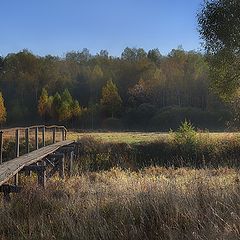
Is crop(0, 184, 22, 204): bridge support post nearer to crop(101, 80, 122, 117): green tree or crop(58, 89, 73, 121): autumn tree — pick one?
crop(58, 89, 73, 121): autumn tree

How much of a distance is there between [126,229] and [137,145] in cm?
2944

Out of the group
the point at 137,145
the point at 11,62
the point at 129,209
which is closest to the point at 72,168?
the point at 137,145

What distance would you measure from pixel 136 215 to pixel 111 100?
239ft

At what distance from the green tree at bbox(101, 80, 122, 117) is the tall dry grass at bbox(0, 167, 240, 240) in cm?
7083

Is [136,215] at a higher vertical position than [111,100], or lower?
lower

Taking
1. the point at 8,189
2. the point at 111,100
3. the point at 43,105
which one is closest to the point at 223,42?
the point at 8,189

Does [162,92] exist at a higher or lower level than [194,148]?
higher

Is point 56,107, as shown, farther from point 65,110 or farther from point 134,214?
point 134,214

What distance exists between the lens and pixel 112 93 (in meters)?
80.2

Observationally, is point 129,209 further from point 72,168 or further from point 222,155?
point 222,155

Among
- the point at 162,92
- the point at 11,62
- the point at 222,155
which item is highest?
the point at 11,62

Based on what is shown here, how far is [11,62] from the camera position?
9556cm

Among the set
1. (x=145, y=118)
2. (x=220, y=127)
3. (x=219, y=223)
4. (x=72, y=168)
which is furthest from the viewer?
(x=145, y=118)

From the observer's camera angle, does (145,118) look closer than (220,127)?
No
